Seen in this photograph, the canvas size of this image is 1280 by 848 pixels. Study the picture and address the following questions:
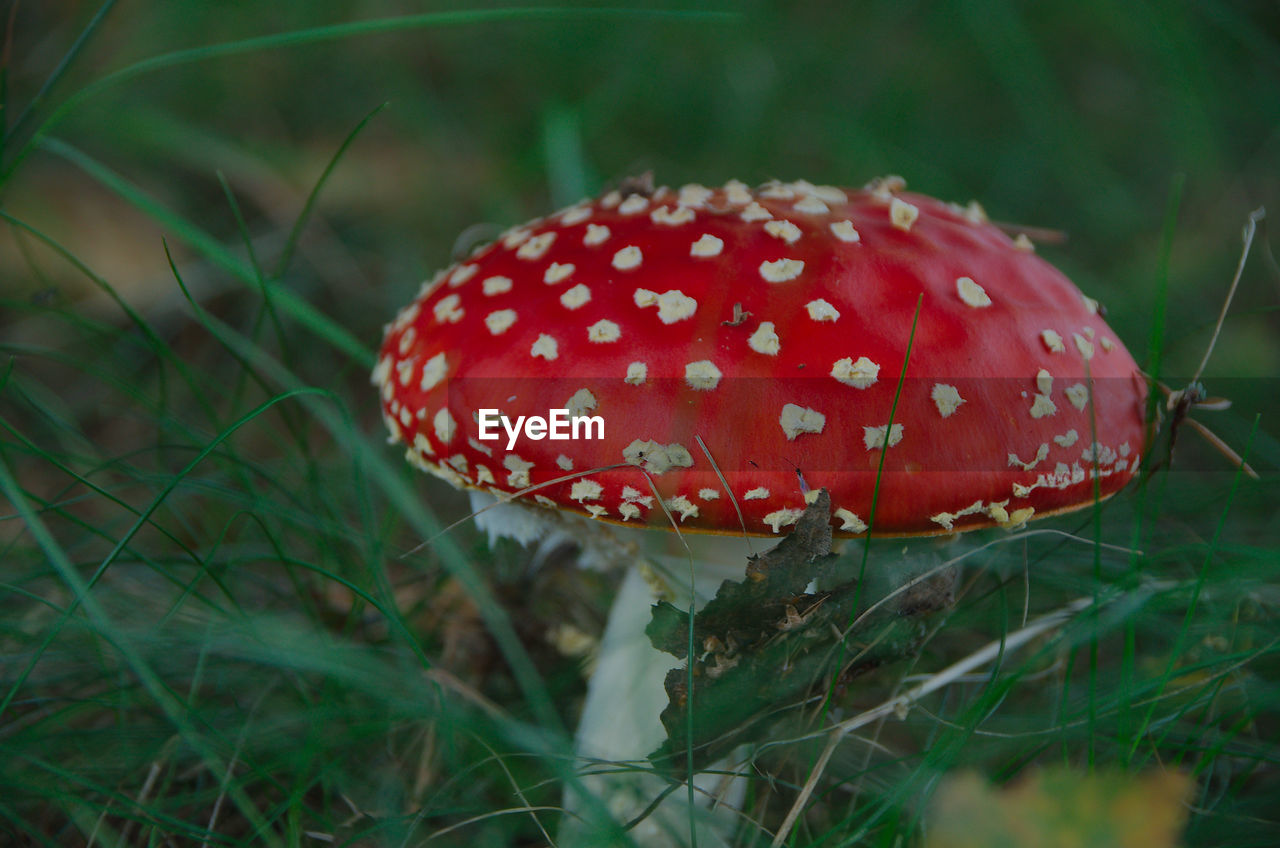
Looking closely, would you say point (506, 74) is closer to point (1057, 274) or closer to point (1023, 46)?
point (1023, 46)

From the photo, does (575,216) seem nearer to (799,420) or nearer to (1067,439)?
(799,420)

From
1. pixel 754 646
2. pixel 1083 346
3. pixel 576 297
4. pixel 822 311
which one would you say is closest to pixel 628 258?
pixel 576 297

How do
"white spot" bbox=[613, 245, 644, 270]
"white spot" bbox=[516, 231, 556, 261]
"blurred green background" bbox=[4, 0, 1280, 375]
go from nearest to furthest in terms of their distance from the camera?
"white spot" bbox=[613, 245, 644, 270] → "white spot" bbox=[516, 231, 556, 261] → "blurred green background" bbox=[4, 0, 1280, 375]

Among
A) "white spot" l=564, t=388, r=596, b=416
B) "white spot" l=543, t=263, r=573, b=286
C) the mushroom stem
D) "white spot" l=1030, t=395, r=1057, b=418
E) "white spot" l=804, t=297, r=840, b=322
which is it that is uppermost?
"white spot" l=543, t=263, r=573, b=286

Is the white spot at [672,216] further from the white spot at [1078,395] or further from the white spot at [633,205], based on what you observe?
the white spot at [1078,395]

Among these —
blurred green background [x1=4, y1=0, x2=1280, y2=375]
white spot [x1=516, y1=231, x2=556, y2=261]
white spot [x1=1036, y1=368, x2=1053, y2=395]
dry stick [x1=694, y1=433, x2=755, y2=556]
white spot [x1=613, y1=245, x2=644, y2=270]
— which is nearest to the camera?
dry stick [x1=694, y1=433, x2=755, y2=556]

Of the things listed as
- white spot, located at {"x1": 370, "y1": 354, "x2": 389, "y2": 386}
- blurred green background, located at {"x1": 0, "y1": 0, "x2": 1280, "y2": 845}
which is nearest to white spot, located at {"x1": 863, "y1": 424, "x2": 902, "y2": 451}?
blurred green background, located at {"x1": 0, "y1": 0, "x2": 1280, "y2": 845}

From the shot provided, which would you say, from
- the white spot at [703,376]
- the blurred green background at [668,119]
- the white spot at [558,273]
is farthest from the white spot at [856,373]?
the blurred green background at [668,119]

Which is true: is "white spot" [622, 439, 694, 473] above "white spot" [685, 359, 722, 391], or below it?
below

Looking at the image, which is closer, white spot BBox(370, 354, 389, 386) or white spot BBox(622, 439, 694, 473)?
white spot BBox(622, 439, 694, 473)

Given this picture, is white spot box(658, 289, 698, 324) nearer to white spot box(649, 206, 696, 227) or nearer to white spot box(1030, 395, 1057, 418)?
white spot box(649, 206, 696, 227)
